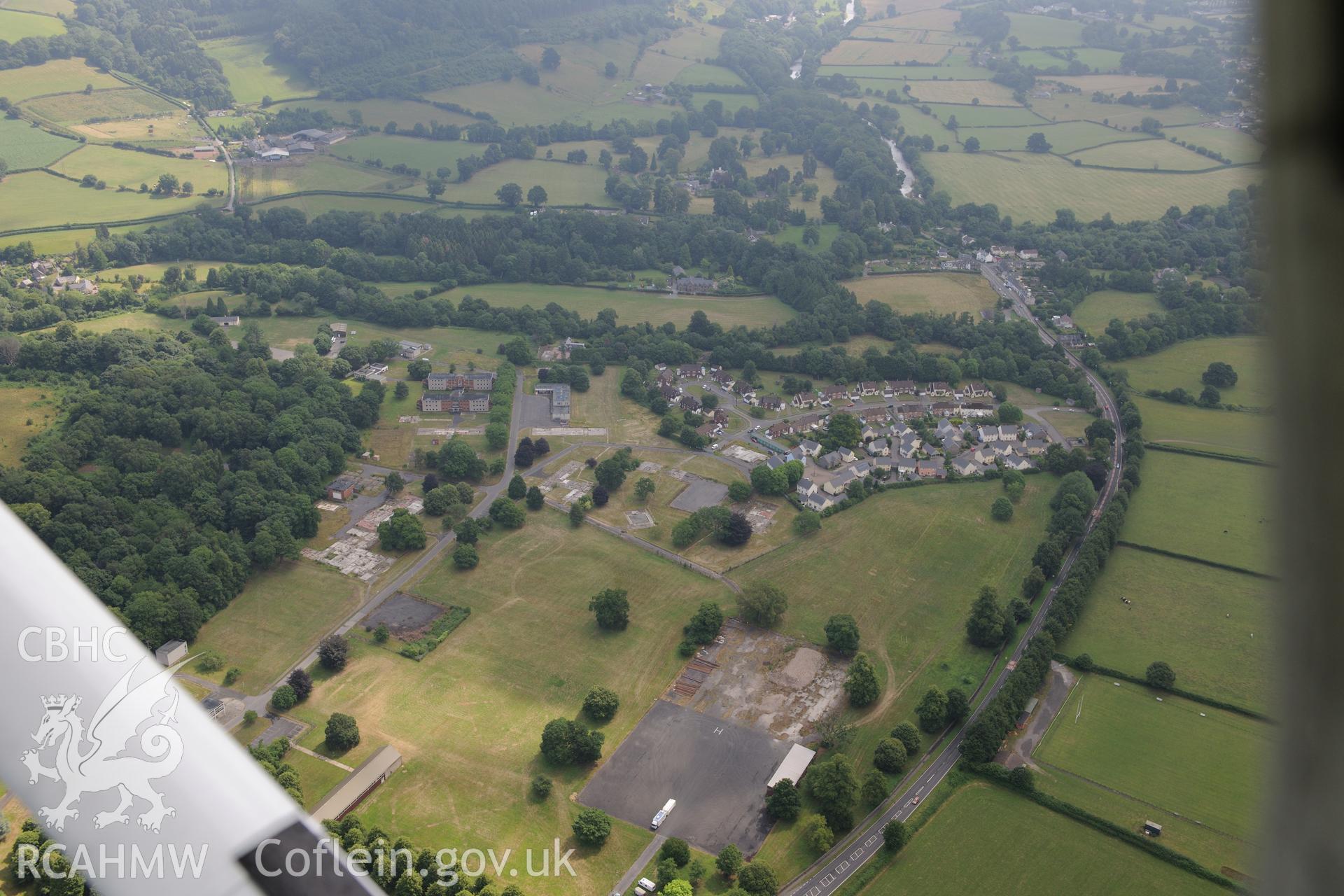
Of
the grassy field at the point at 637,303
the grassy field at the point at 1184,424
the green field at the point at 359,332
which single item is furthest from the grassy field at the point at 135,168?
A: the grassy field at the point at 1184,424

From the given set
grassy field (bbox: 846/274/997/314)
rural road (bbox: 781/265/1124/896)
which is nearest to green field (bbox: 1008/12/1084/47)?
grassy field (bbox: 846/274/997/314)

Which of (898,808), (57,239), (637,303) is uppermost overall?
(57,239)

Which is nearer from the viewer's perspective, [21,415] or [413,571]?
[413,571]

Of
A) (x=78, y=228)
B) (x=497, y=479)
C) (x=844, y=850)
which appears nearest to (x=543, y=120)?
(x=78, y=228)

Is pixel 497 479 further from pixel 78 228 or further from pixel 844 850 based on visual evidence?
pixel 78 228

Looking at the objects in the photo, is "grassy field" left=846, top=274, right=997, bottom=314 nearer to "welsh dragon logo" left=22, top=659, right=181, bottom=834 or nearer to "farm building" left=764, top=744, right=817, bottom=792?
"farm building" left=764, top=744, right=817, bottom=792

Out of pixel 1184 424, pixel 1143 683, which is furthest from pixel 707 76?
pixel 1143 683

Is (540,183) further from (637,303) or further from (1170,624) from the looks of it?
(1170,624)

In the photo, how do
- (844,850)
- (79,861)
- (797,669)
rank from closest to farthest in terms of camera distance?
1. (79,861)
2. (844,850)
3. (797,669)
